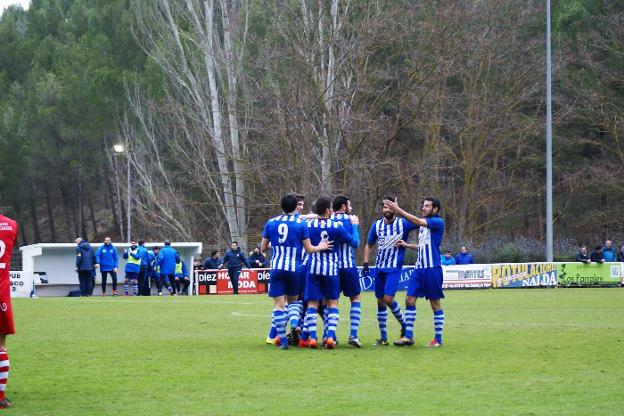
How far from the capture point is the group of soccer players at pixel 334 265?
14.6 m

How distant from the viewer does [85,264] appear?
1369 inches

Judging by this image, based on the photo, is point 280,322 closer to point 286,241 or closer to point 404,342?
point 286,241

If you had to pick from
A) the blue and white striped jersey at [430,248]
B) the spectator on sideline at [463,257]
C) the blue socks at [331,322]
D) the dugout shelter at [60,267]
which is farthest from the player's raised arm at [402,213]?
the dugout shelter at [60,267]

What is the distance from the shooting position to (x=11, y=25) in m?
83.1

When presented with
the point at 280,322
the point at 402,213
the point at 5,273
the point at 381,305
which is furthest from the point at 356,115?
the point at 5,273

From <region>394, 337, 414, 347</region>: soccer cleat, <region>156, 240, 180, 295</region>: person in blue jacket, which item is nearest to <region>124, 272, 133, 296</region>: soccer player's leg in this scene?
<region>156, 240, 180, 295</region>: person in blue jacket

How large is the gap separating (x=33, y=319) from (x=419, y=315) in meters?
7.88

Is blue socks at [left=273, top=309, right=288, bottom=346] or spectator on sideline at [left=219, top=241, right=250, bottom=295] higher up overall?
spectator on sideline at [left=219, top=241, right=250, bottom=295]

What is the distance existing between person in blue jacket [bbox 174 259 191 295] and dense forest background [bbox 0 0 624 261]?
21.3 feet

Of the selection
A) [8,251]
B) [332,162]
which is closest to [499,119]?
[332,162]

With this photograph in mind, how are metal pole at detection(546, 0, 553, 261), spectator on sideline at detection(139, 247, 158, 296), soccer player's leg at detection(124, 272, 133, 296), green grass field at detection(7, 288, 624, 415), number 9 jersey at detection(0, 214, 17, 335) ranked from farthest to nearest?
metal pole at detection(546, 0, 553, 261) → spectator on sideline at detection(139, 247, 158, 296) → soccer player's leg at detection(124, 272, 133, 296) → number 9 jersey at detection(0, 214, 17, 335) → green grass field at detection(7, 288, 624, 415)

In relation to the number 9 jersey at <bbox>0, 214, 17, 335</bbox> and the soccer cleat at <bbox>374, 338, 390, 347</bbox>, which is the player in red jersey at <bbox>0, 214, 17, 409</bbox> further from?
the soccer cleat at <bbox>374, 338, 390, 347</bbox>

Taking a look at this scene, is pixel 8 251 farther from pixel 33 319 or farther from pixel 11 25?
pixel 11 25

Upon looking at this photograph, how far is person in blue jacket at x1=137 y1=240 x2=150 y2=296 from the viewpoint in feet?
119
